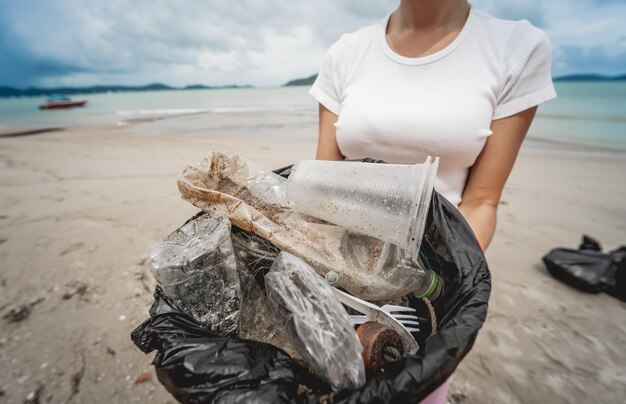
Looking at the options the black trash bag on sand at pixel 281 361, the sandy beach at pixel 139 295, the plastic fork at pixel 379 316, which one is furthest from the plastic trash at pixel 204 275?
the sandy beach at pixel 139 295

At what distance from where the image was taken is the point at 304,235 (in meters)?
0.94

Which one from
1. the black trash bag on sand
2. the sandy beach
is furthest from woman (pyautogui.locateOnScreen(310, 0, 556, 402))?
the sandy beach

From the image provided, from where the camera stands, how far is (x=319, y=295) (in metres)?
0.72

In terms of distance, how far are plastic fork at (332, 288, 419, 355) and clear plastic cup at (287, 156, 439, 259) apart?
199 mm

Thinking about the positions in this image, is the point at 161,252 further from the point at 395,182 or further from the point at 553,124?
the point at 553,124

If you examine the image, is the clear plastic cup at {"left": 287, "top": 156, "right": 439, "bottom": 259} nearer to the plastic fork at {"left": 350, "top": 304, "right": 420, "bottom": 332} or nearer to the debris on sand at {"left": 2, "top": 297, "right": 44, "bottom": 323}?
the plastic fork at {"left": 350, "top": 304, "right": 420, "bottom": 332}

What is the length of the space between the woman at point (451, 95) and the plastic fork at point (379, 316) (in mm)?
370

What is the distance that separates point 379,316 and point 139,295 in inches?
81.7

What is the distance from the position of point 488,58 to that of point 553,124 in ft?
40.6

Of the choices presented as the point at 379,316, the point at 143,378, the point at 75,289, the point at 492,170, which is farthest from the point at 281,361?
the point at 75,289

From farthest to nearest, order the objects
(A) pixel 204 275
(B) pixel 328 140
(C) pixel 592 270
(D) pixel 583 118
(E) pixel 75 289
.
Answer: (D) pixel 583 118, (C) pixel 592 270, (E) pixel 75 289, (B) pixel 328 140, (A) pixel 204 275

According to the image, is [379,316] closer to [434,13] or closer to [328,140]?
[328,140]

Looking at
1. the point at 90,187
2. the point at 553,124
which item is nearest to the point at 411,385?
the point at 90,187

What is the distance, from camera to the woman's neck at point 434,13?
49.9 inches
